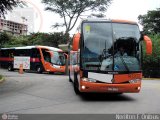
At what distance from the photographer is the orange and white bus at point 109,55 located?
15.0 metres

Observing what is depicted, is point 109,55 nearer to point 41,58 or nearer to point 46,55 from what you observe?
point 46,55

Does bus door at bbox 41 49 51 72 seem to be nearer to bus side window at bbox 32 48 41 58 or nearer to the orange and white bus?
bus side window at bbox 32 48 41 58

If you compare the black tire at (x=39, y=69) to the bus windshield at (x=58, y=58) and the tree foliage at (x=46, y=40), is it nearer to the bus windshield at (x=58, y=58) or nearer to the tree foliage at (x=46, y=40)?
the bus windshield at (x=58, y=58)

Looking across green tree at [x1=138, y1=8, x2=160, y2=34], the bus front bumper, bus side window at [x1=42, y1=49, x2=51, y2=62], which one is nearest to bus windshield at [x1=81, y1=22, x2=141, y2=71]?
the bus front bumper

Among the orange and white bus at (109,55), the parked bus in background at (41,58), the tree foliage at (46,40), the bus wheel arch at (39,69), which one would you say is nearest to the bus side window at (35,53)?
the parked bus in background at (41,58)

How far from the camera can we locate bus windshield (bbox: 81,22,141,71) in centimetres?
1518

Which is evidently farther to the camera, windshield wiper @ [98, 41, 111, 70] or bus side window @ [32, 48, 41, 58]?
bus side window @ [32, 48, 41, 58]

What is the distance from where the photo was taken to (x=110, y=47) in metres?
15.4

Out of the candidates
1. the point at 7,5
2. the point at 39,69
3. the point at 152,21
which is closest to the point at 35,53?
the point at 39,69

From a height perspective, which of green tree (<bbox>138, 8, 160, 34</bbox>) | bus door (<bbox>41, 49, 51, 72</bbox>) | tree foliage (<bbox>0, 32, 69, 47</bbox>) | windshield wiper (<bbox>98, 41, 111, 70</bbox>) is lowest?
bus door (<bbox>41, 49, 51, 72</bbox>)

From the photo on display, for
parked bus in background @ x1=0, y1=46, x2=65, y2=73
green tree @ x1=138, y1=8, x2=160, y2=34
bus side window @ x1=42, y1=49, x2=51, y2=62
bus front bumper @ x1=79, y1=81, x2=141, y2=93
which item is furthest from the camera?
green tree @ x1=138, y1=8, x2=160, y2=34

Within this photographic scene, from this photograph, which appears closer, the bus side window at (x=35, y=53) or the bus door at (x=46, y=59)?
the bus door at (x=46, y=59)

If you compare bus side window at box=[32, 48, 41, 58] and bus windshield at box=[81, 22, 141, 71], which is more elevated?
bus windshield at box=[81, 22, 141, 71]

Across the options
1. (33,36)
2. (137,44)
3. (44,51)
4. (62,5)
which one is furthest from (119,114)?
(33,36)
